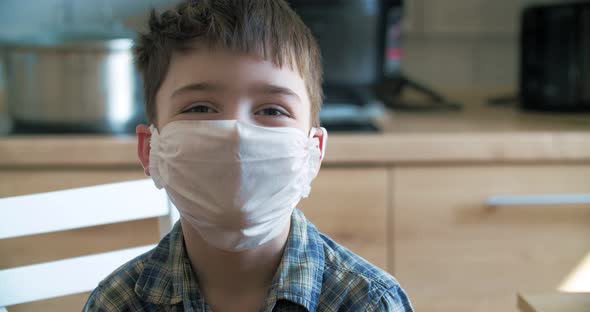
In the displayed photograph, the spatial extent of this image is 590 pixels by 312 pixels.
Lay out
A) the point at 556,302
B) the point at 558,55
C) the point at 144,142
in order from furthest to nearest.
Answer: the point at 558,55, the point at 144,142, the point at 556,302

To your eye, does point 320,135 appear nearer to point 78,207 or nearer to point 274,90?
point 274,90

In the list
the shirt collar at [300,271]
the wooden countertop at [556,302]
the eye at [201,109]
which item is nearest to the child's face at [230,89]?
the eye at [201,109]

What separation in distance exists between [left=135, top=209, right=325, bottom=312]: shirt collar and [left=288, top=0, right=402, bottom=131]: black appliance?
775 millimetres

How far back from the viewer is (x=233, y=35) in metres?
0.73

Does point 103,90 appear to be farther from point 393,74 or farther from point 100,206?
point 393,74

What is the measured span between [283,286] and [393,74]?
1.07m

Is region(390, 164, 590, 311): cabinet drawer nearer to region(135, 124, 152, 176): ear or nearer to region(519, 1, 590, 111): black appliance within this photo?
region(519, 1, 590, 111): black appliance

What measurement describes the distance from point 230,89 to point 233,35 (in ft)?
0.19

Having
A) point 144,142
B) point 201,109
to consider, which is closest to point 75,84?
point 144,142

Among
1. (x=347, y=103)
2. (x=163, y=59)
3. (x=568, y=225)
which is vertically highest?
(x=163, y=59)

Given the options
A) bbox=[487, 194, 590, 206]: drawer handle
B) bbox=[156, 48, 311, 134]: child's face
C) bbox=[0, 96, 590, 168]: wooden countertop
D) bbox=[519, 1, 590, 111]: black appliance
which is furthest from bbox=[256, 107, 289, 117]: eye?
bbox=[519, 1, 590, 111]: black appliance

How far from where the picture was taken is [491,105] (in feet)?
6.12

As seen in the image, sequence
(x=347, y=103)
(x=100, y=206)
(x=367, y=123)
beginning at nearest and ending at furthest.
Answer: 1. (x=100, y=206)
2. (x=367, y=123)
3. (x=347, y=103)

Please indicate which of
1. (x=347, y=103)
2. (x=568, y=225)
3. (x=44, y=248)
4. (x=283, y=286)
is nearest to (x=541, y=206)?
(x=568, y=225)
